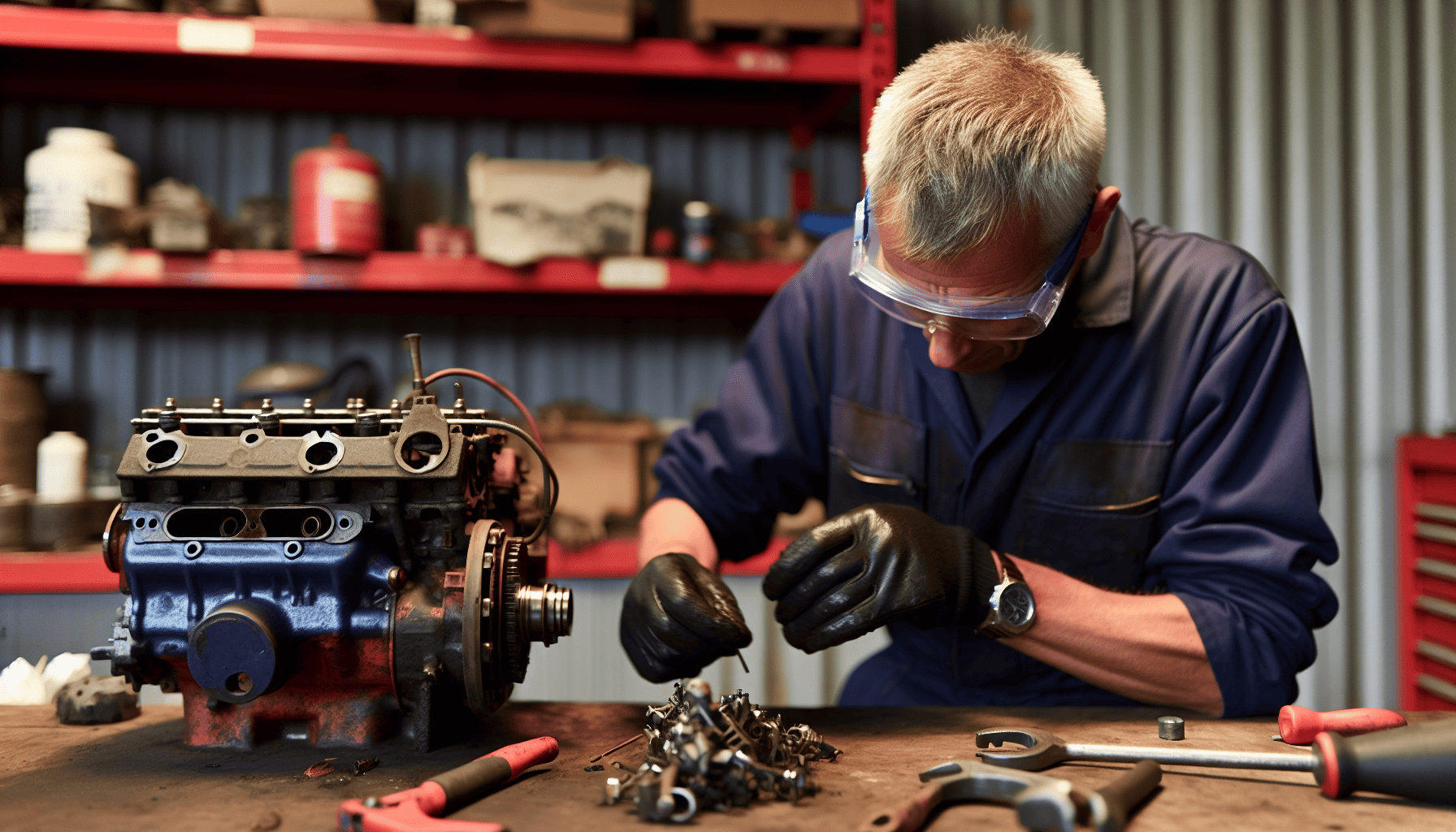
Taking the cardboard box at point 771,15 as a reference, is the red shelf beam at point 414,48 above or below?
below

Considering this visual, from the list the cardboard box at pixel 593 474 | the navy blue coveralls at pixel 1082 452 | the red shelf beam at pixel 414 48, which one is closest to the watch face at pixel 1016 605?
the navy blue coveralls at pixel 1082 452

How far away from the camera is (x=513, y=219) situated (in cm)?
216

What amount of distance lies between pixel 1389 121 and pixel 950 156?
2527mm

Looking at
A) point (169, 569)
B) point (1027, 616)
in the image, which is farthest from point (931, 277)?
point (169, 569)

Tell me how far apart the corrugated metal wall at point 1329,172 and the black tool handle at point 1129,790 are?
2.24 metres

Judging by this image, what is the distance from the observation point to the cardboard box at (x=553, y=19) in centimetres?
208

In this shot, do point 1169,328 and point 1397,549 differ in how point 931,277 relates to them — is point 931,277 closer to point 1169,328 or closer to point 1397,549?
point 1169,328

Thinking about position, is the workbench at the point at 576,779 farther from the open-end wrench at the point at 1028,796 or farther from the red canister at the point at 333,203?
the red canister at the point at 333,203

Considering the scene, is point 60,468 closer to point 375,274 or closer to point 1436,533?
point 375,274

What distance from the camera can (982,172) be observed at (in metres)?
0.98

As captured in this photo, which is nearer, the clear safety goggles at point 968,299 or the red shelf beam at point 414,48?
the clear safety goggles at point 968,299

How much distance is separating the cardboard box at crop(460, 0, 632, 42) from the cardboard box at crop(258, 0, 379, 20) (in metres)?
0.27

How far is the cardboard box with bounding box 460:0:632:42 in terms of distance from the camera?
208cm

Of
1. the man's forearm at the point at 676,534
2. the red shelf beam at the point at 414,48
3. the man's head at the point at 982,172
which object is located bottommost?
the man's forearm at the point at 676,534
